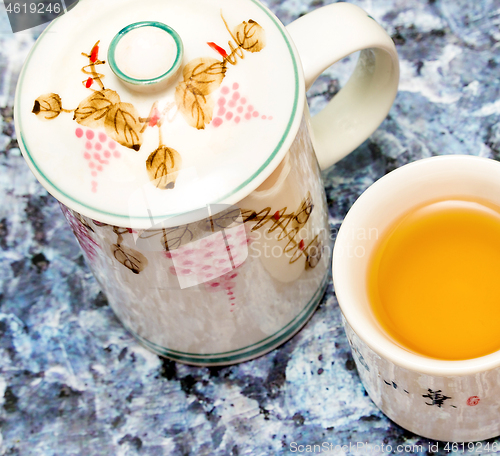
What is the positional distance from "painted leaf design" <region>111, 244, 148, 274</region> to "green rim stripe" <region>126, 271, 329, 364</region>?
0.48 ft

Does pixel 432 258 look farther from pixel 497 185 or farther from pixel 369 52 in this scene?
pixel 369 52

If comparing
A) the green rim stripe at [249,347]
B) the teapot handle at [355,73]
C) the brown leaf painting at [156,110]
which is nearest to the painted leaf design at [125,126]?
the brown leaf painting at [156,110]

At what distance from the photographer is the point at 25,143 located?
451 mm

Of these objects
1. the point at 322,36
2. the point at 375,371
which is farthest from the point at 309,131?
the point at 375,371

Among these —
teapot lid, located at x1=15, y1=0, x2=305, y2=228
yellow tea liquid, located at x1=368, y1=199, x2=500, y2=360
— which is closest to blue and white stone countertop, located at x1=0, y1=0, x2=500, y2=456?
yellow tea liquid, located at x1=368, y1=199, x2=500, y2=360

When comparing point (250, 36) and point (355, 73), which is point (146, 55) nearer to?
point (250, 36)

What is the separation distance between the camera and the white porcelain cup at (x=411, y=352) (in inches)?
16.5

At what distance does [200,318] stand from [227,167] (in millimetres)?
152

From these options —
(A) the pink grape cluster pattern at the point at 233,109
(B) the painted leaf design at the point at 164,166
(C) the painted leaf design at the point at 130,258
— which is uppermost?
(A) the pink grape cluster pattern at the point at 233,109

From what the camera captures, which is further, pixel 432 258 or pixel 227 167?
pixel 432 258

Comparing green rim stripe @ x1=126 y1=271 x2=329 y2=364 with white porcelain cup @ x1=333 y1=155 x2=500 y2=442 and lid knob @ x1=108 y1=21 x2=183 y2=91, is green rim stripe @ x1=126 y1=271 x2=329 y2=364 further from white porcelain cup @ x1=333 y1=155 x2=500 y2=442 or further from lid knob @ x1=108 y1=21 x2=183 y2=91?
lid knob @ x1=108 y1=21 x2=183 y2=91

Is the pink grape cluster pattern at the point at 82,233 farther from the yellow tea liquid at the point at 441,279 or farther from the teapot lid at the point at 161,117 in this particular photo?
the yellow tea liquid at the point at 441,279

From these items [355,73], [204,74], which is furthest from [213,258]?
[355,73]

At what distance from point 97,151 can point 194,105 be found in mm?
70
